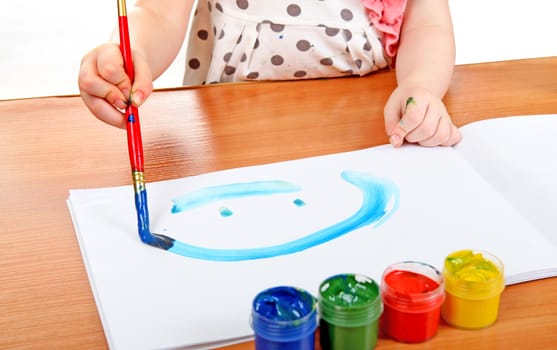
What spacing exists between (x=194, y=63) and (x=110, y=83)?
42cm

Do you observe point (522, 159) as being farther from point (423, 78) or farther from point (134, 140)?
point (134, 140)

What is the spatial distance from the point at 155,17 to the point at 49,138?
22 cm

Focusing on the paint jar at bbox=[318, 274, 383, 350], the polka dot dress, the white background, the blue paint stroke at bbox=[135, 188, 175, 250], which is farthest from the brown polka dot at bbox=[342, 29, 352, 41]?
the white background

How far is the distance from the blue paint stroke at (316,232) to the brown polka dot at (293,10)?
0.36 metres

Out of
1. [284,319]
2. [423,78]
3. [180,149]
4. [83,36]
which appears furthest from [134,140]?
[83,36]

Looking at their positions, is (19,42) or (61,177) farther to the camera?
(19,42)

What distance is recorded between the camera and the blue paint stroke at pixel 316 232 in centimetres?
61

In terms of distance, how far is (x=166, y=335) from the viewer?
0.52 meters

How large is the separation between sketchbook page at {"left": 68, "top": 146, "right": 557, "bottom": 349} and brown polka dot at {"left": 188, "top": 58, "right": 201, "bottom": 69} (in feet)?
1.42

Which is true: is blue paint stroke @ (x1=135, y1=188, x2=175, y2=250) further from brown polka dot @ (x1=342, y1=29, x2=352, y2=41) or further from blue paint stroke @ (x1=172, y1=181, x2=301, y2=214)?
brown polka dot @ (x1=342, y1=29, x2=352, y2=41)

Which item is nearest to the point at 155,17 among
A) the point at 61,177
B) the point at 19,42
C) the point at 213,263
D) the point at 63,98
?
the point at 63,98

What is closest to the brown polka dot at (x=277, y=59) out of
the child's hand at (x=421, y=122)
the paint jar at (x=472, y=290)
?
the child's hand at (x=421, y=122)

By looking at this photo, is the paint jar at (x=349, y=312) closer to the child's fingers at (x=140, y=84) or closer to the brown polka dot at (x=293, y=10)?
the child's fingers at (x=140, y=84)

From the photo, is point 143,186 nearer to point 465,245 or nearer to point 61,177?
point 61,177
